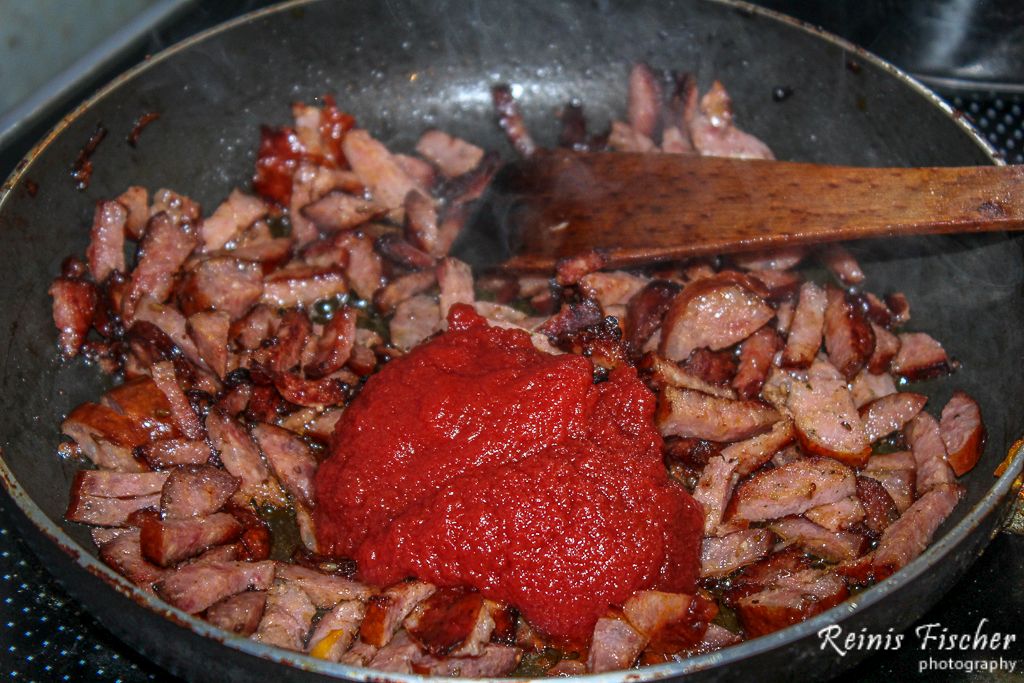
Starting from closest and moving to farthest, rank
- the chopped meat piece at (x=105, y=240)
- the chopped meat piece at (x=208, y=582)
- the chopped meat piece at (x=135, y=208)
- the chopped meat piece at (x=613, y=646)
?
the chopped meat piece at (x=613, y=646)
the chopped meat piece at (x=208, y=582)
the chopped meat piece at (x=105, y=240)
the chopped meat piece at (x=135, y=208)

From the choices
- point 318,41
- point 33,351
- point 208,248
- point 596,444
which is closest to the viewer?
point 596,444

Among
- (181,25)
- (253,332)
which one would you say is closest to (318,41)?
(181,25)

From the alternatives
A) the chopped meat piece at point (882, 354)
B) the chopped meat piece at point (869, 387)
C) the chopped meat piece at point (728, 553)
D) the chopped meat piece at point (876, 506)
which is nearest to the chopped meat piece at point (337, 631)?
the chopped meat piece at point (728, 553)

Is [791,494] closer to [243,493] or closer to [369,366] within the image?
[369,366]

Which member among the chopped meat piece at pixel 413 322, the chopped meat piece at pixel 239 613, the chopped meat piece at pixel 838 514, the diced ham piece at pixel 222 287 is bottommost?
the chopped meat piece at pixel 838 514

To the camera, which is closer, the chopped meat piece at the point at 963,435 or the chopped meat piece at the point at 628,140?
the chopped meat piece at the point at 963,435

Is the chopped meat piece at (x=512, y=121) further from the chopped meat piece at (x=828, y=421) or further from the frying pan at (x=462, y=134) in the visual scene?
the chopped meat piece at (x=828, y=421)
